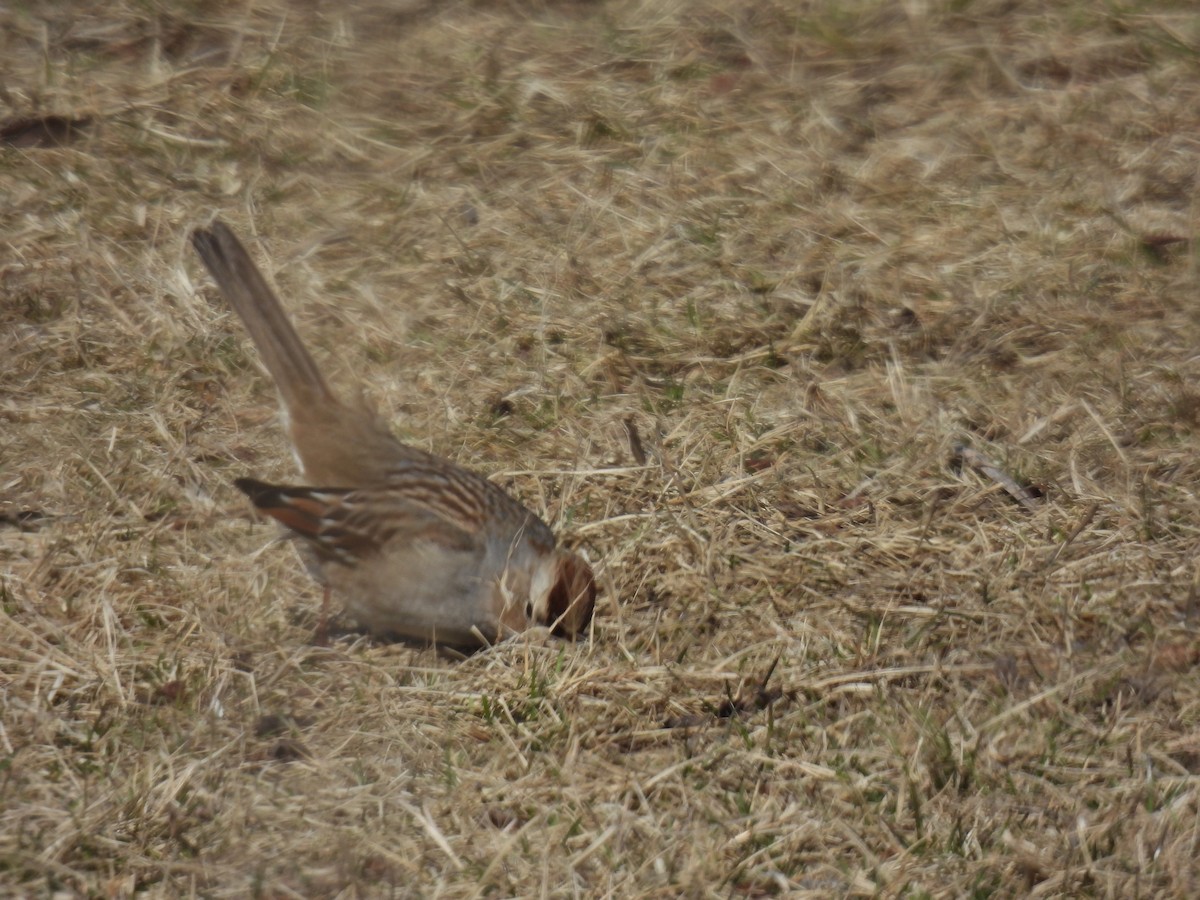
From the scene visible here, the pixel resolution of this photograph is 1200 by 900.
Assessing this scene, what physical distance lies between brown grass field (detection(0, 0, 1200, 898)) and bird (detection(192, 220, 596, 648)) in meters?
0.11

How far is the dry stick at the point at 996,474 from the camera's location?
5016mm

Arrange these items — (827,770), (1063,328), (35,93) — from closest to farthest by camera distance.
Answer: (827,770), (1063,328), (35,93)

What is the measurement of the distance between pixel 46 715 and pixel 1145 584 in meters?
3.14

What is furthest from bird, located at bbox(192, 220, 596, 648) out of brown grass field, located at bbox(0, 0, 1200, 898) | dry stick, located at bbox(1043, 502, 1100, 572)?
dry stick, located at bbox(1043, 502, 1100, 572)

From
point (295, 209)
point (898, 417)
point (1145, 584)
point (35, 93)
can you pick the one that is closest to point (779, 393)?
point (898, 417)

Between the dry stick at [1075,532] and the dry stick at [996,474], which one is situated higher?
the dry stick at [1075,532]

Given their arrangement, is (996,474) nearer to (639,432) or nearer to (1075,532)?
(1075,532)

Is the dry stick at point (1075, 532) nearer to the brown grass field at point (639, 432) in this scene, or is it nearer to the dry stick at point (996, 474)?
the brown grass field at point (639, 432)

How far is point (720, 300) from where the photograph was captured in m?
6.20

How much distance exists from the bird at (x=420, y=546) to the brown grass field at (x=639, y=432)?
0.11 meters

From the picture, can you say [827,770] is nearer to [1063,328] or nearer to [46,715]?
[46,715]

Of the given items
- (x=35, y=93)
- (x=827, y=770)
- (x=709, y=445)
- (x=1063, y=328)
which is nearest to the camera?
(x=827, y=770)

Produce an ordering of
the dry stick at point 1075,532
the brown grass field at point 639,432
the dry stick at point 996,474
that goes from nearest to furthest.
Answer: the brown grass field at point 639,432 → the dry stick at point 1075,532 → the dry stick at point 996,474

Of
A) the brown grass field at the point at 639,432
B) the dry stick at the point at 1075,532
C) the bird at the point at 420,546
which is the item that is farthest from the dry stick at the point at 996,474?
the bird at the point at 420,546
